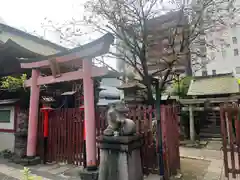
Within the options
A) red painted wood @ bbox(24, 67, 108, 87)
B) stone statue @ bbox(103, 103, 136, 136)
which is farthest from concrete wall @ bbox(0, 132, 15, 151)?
stone statue @ bbox(103, 103, 136, 136)

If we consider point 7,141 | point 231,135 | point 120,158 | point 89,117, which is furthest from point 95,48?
point 7,141

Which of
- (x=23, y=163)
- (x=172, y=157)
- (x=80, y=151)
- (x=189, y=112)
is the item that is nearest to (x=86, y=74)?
(x=80, y=151)

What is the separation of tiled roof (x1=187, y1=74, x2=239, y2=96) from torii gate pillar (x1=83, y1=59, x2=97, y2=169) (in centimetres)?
824

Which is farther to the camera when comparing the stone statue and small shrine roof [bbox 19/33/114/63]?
small shrine roof [bbox 19/33/114/63]

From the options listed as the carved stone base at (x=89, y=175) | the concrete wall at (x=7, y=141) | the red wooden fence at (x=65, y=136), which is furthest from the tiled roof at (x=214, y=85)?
the concrete wall at (x=7, y=141)

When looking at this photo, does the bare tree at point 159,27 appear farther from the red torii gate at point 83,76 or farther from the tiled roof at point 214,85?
the tiled roof at point 214,85

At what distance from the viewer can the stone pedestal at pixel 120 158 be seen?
3.75 metres

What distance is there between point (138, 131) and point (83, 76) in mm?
2150

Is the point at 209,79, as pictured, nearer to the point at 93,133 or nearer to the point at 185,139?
the point at 185,139

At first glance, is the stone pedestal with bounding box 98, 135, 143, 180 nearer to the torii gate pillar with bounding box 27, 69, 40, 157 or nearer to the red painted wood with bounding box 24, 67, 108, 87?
the red painted wood with bounding box 24, 67, 108, 87

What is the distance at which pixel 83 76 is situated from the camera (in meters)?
5.00

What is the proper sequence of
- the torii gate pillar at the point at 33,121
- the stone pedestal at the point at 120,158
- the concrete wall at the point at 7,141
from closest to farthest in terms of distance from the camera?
the stone pedestal at the point at 120,158 < the torii gate pillar at the point at 33,121 < the concrete wall at the point at 7,141

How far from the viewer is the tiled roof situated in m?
10.5

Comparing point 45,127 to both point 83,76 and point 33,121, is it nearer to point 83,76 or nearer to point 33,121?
point 33,121
